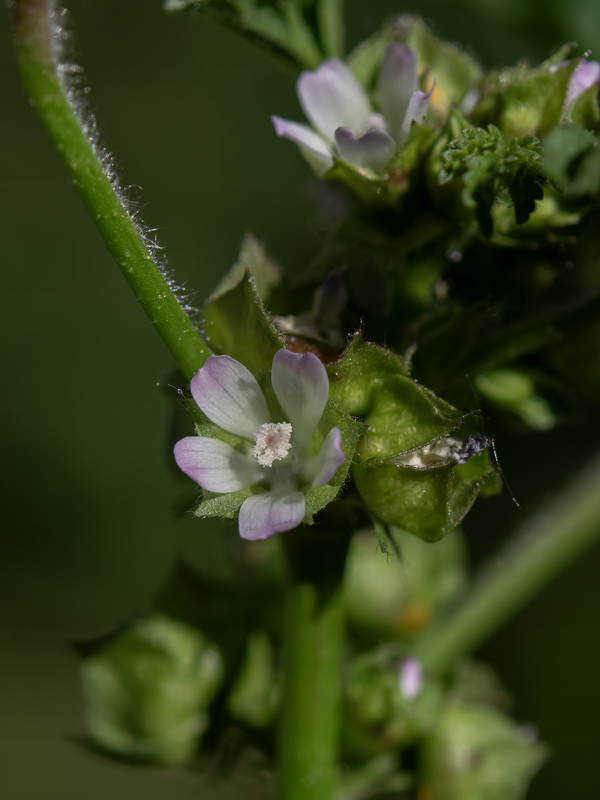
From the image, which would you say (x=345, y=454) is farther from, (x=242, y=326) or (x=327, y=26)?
(x=327, y=26)

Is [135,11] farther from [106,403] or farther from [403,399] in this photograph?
[403,399]

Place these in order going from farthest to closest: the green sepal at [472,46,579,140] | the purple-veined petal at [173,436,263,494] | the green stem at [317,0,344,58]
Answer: the green stem at [317,0,344,58] → the green sepal at [472,46,579,140] → the purple-veined petal at [173,436,263,494]

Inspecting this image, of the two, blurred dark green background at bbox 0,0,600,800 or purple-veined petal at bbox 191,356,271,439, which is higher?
purple-veined petal at bbox 191,356,271,439

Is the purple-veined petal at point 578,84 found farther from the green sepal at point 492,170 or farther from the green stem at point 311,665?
the green stem at point 311,665

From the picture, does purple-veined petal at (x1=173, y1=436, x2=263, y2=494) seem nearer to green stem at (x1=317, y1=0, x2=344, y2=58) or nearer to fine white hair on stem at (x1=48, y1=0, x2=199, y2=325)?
fine white hair on stem at (x1=48, y1=0, x2=199, y2=325)

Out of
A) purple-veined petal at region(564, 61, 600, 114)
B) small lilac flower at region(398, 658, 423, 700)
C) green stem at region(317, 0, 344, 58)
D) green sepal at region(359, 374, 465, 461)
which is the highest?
green stem at region(317, 0, 344, 58)

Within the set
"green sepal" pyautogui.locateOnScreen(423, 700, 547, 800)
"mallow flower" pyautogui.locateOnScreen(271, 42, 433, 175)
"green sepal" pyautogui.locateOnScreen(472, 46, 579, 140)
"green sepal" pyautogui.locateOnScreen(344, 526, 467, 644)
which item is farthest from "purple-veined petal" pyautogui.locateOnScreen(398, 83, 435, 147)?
"green sepal" pyautogui.locateOnScreen(423, 700, 547, 800)
